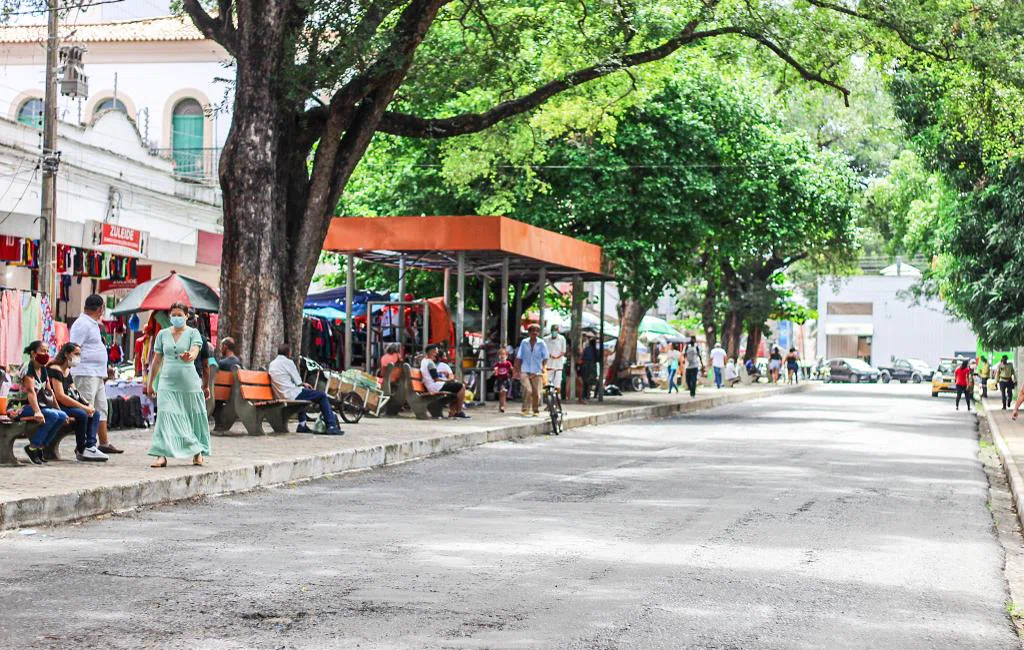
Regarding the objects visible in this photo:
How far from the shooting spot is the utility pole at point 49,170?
75.4ft

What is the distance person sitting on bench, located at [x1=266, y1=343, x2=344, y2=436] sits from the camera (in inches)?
699

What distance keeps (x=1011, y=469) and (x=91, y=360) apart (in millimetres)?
10313

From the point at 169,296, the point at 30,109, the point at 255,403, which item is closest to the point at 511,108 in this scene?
the point at 169,296

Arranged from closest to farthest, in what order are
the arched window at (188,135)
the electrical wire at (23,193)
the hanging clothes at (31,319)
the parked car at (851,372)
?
the hanging clothes at (31,319), the electrical wire at (23,193), the arched window at (188,135), the parked car at (851,372)

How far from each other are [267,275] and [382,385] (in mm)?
4861

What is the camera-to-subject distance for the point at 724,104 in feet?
106

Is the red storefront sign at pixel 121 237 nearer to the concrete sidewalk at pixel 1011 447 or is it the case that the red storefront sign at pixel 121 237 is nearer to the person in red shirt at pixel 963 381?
the concrete sidewalk at pixel 1011 447

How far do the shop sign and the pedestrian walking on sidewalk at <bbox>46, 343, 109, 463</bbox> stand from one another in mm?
14665

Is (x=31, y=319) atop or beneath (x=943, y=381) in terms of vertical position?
atop

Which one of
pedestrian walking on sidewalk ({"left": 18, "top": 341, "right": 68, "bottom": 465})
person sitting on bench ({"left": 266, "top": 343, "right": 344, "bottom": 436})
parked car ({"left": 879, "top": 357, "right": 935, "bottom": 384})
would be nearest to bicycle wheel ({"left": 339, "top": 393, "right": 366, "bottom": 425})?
person sitting on bench ({"left": 266, "top": 343, "right": 344, "bottom": 436})

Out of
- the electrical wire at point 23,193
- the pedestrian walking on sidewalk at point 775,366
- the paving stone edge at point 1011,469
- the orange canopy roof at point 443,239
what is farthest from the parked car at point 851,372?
the electrical wire at point 23,193

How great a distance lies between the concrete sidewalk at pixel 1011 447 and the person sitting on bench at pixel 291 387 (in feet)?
27.7

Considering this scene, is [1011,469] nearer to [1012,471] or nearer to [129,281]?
[1012,471]

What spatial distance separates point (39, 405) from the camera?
1281 cm
